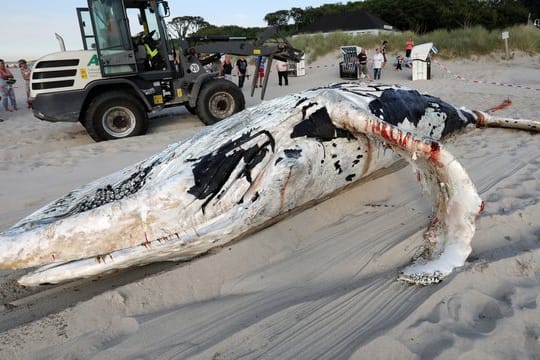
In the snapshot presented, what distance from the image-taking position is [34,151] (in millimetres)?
7969

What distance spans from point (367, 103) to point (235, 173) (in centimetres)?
155

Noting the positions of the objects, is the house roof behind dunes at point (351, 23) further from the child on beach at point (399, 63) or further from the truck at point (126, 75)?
the truck at point (126, 75)

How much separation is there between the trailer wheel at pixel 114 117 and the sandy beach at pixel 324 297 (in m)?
4.27

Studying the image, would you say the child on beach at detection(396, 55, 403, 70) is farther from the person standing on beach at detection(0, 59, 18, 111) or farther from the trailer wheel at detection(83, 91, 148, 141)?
the person standing on beach at detection(0, 59, 18, 111)

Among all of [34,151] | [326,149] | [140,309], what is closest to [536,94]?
[326,149]

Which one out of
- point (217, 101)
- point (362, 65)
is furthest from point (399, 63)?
point (217, 101)

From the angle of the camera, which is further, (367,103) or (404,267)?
(367,103)

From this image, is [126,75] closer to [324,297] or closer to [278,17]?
[324,297]

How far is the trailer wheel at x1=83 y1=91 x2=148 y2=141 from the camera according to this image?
8.20 meters

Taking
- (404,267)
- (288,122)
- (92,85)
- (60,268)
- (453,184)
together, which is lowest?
(404,267)

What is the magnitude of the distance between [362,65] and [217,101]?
32.5ft

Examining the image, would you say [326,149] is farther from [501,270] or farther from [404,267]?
[501,270]

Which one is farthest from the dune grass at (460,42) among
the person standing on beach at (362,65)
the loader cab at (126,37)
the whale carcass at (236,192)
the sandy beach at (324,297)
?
the whale carcass at (236,192)

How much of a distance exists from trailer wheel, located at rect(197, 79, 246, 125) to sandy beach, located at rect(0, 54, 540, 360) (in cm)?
553
